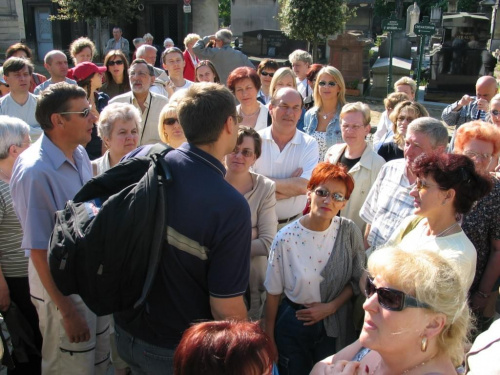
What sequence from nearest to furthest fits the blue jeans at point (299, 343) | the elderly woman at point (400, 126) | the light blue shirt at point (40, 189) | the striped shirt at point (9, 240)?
the light blue shirt at point (40, 189), the blue jeans at point (299, 343), the striped shirt at point (9, 240), the elderly woman at point (400, 126)

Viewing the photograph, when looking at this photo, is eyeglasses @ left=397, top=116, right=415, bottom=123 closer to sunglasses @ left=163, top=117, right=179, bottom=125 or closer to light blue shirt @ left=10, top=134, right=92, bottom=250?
sunglasses @ left=163, top=117, right=179, bottom=125

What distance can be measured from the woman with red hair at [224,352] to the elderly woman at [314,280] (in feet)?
3.88

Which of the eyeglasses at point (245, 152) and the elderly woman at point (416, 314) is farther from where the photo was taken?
the eyeglasses at point (245, 152)

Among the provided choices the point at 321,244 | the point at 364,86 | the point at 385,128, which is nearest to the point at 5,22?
the point at 364,86

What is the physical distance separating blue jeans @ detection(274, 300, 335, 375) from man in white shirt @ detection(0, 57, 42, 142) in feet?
12.3

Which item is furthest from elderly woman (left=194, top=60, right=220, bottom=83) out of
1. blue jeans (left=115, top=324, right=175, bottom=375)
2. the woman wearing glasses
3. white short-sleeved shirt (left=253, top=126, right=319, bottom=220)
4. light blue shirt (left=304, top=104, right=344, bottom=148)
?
blue jeans (left=115, top=324, right=175, bottom=375)

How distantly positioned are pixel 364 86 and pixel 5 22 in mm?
21320

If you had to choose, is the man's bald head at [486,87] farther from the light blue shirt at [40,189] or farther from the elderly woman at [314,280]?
the light blue shirt at [40,189]

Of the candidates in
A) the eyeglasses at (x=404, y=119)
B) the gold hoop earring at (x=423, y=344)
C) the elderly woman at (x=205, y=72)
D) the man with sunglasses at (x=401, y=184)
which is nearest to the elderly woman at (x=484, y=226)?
the man with sunglasses at (x=401, y=184)

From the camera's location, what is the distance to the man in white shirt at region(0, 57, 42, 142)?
5.22 metres

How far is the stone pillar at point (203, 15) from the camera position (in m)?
25.4

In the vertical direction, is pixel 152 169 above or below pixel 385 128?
above

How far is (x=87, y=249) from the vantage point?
2006 mm

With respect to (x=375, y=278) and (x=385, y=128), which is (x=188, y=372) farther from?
(x=385, y=128)
